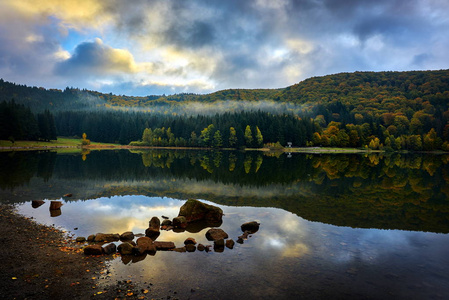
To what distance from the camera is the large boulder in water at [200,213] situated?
20641 millimetres

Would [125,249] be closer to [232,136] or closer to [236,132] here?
[232,136]

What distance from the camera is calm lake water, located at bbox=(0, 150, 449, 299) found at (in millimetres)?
11148

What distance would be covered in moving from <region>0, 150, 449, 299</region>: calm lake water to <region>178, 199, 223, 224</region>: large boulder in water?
103cm

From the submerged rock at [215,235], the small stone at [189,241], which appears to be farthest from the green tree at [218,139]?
the small stone at [189,241]

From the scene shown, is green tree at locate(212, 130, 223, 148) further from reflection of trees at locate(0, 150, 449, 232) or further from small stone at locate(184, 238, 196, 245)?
small stone at locate(184, 238, 196, 245)

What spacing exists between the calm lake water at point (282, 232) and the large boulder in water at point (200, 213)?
103cm

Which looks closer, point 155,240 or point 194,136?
point 155,240

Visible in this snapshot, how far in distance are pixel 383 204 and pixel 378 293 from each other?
60.6 ft

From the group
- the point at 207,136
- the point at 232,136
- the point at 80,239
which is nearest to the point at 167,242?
the point at 80,239

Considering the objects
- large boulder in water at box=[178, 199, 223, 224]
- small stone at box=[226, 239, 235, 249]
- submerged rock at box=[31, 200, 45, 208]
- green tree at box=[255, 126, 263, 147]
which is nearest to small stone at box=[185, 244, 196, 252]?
small stone at box=[226, 239, 235, 249]

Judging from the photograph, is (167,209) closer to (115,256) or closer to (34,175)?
(115,256)

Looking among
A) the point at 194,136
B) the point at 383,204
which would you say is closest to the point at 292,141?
the point at 194,136

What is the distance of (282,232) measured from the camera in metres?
18.0

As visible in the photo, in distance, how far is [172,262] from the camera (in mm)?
13102
